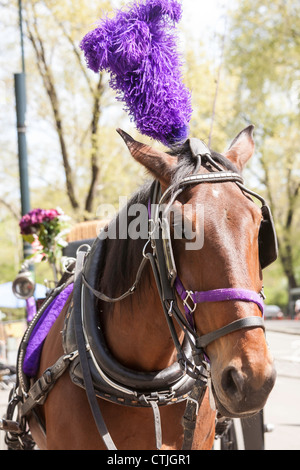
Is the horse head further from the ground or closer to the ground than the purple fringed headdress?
closer to the ground

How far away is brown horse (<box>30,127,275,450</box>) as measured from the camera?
1.83 metres

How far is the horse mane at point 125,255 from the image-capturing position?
239 centimetres

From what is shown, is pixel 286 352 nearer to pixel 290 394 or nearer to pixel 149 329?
pixel 290 394

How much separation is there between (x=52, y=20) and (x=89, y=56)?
36.9 feet

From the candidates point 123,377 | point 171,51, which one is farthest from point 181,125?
point 123,377

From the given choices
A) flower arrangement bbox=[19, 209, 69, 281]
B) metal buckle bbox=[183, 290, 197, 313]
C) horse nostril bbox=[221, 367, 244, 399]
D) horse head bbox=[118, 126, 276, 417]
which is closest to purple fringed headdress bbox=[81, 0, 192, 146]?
horse head bbox=[118, 126, 276, 417]

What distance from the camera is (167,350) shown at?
242cm

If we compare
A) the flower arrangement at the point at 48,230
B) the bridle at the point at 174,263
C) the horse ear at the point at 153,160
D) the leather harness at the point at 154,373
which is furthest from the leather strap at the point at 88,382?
the flower arrangement at the point at 48,230

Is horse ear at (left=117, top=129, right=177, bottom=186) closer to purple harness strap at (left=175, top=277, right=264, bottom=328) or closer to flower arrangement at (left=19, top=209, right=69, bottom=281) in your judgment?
purple harness strap at (left=175, top=277, right=264, bottom=328)

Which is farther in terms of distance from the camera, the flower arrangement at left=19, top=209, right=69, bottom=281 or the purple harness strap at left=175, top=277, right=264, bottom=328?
the flower arrangement at left=19, top=209, right=69, bottom=281

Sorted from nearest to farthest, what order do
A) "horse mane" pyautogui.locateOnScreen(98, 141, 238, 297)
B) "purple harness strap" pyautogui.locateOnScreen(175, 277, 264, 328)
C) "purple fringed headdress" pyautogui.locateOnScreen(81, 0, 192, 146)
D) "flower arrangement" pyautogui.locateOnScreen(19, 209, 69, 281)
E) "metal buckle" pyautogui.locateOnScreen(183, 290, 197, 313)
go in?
"purple harness strap" pyautogui.locateOnScreen(175, 277, 264, 328) < "metal buckle" pyautogui.locateOnScreen(183, 290, 197, 313) < "horse mane" pyautogui.locateOnScreen(98, 141, 238, 297) < "purple fringed headdress" pyautogui.locateOnScreen(81, 0, 192, 146) < "flower arrangement" pyautogui.locateOnScreen(19, 209, 69, 281)

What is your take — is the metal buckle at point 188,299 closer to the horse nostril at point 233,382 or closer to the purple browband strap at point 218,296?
the purple browband strap at point 218,296

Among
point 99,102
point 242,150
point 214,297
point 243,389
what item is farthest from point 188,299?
point 99,102

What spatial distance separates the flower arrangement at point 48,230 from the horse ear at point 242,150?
2.38m
